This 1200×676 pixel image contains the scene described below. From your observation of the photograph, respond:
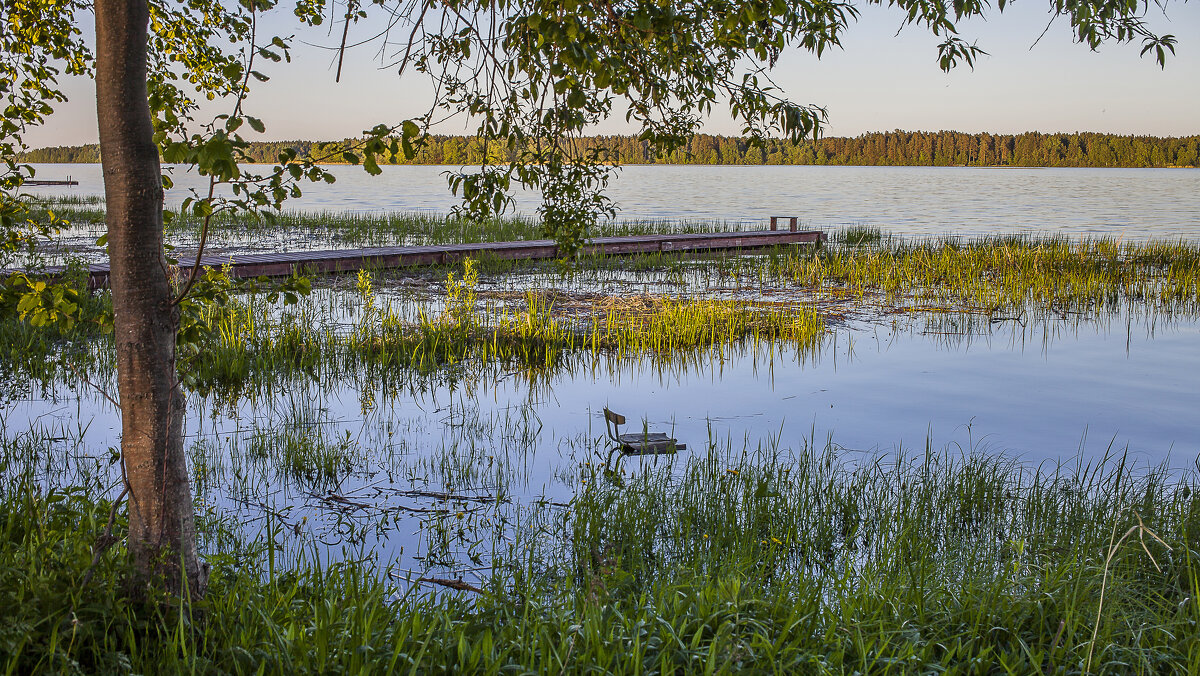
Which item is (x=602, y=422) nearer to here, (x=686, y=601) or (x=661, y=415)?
(x=661, y=415)

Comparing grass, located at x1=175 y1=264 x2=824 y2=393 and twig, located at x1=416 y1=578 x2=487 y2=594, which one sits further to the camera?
grass, located at x1=175 y1=264 x2=824 y2=393

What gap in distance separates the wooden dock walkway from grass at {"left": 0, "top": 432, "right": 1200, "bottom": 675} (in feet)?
26.3

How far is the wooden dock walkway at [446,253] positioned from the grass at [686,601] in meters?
8.02

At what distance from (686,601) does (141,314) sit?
2.11 m

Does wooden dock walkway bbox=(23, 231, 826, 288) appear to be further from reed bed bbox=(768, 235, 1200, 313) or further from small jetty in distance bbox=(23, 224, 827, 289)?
reed bed bbox=(768, 235, 1200, 313)

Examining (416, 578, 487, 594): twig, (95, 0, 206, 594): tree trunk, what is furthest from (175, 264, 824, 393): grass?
(95, 0, 206, 594): tree trunk

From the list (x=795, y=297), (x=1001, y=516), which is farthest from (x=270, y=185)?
(x=795, y=297)

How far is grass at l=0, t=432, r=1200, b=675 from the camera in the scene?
2.66m

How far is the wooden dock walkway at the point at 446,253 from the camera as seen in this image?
13891 millimetres

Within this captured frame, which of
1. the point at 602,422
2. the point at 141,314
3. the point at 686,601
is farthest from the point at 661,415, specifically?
the point at 141,314

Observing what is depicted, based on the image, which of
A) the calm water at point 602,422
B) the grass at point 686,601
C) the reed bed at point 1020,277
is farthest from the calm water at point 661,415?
the reed bed at point 1020,277

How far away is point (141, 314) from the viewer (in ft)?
9.07

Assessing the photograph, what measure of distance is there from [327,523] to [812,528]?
267cm

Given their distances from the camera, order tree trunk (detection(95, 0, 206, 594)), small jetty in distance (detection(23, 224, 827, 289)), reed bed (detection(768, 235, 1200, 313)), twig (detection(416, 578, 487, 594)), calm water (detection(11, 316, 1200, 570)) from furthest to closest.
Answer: small jetty in distance (detection(23, 224, 827, 289)) → reed bed (detection(768, 235, 1200, 313)) → calm water (detection(11, 316, 1200, 570)) → twig (detection(416, 578, 487, 594)) → tree trunk (detection(95, 0, 206, 594))
